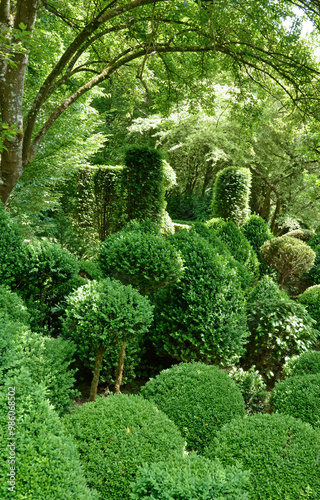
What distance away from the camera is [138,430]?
241 centimetres

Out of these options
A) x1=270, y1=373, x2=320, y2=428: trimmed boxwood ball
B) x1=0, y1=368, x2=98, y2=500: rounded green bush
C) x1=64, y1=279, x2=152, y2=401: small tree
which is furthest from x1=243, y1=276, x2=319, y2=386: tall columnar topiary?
x1=0, y1=368, x2=98, y2=500: rounded green bush

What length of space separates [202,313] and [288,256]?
479cm

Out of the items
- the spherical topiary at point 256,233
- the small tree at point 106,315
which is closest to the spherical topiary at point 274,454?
the small tree at point 106,315

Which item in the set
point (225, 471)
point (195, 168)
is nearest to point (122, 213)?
point (225, 471)

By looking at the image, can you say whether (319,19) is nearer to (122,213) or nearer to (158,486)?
(122,213)

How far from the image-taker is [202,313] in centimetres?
439

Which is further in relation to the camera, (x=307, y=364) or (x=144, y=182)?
(x=144, y=182)

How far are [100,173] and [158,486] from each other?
28.9 feet

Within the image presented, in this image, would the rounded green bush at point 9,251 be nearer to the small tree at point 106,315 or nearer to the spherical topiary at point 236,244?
the small tree at point 106,315

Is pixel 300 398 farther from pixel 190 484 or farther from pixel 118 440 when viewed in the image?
pixel 190 484

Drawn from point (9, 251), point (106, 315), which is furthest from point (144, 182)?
point (106, 315)

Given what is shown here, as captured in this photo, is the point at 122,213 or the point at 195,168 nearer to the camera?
the point at 122,213

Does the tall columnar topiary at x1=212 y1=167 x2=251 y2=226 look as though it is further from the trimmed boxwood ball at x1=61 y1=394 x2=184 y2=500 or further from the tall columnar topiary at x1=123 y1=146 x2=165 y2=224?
the trimmed boxwood ball at x1=61 y1=394 x2=184 y2=500

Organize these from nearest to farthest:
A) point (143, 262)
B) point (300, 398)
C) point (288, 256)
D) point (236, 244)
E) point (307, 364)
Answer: point (300, 398) < point (307, 364) < point (143, 262) < point (236, 244) < point (288, 256)
